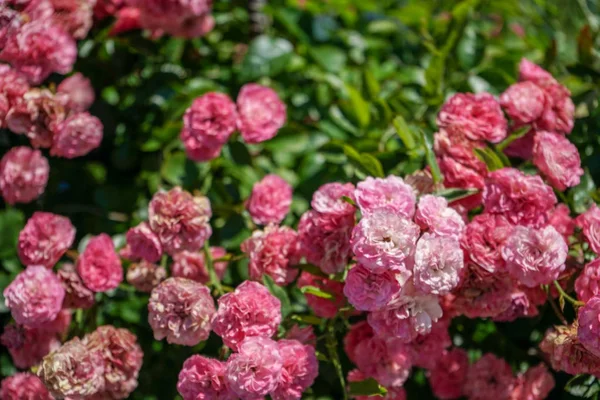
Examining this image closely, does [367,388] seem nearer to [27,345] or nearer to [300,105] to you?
[27,345]

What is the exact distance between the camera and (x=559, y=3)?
1937mm

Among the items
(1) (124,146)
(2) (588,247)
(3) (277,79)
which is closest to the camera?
(2) (588,247)

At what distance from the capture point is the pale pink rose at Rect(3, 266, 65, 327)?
1.26 m

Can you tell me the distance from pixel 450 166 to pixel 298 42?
2.73ft

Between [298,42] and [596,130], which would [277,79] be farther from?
[596,130]

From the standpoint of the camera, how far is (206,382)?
1.15 meters

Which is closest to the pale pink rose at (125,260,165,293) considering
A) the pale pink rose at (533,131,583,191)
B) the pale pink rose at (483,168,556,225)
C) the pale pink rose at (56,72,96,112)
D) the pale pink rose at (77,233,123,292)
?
the pale pink rose at (77,233,123,292)

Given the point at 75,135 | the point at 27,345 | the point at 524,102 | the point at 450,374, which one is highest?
the point at 524,102

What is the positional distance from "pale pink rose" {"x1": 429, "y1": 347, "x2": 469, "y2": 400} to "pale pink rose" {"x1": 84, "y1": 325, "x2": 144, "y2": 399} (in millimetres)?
588

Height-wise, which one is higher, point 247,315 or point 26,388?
point 247,315

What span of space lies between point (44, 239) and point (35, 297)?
0.41 feet

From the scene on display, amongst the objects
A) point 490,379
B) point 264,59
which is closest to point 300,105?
point 264,59

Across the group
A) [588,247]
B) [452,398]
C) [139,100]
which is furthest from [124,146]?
[588,247]

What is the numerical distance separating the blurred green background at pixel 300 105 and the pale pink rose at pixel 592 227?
0.14 meters
